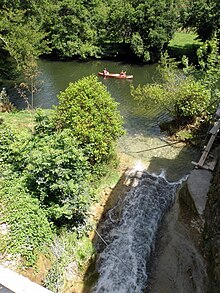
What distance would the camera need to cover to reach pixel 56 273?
6.81 m

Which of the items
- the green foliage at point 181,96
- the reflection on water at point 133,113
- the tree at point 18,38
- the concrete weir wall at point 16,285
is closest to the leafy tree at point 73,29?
the reflection on water at point 133,113

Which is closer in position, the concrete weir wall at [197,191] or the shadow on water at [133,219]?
the shadow on water at [133,219]

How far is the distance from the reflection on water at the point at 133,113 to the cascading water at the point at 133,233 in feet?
3.74

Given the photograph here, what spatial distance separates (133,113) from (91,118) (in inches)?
291

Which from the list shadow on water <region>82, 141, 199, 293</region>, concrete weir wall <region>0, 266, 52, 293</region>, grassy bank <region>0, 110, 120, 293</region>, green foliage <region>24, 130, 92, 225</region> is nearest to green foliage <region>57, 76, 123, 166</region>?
green foliage <region>24, 130, 92, 225</region>

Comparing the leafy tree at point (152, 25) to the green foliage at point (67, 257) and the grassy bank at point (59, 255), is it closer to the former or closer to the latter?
the grassy bank at point (59, 255)

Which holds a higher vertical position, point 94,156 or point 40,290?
point 40,290

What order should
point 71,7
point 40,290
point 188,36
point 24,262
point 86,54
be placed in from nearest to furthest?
point 40,290
point 24,262
point 71,7
point 86,54
point 188,36

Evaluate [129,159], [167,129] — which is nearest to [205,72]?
[167,129]

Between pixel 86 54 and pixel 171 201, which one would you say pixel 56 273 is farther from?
pixel 86 54

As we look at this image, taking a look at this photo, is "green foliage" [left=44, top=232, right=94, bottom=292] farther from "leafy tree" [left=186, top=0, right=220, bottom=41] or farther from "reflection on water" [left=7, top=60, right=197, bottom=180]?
"leafy tree" [left=186, top=0, right=220, bottom=41]

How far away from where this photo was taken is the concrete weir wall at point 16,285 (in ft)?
8.26

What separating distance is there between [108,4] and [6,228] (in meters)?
31.6

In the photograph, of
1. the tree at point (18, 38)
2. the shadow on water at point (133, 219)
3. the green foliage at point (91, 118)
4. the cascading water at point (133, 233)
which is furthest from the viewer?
the tree at point (18, 38)
